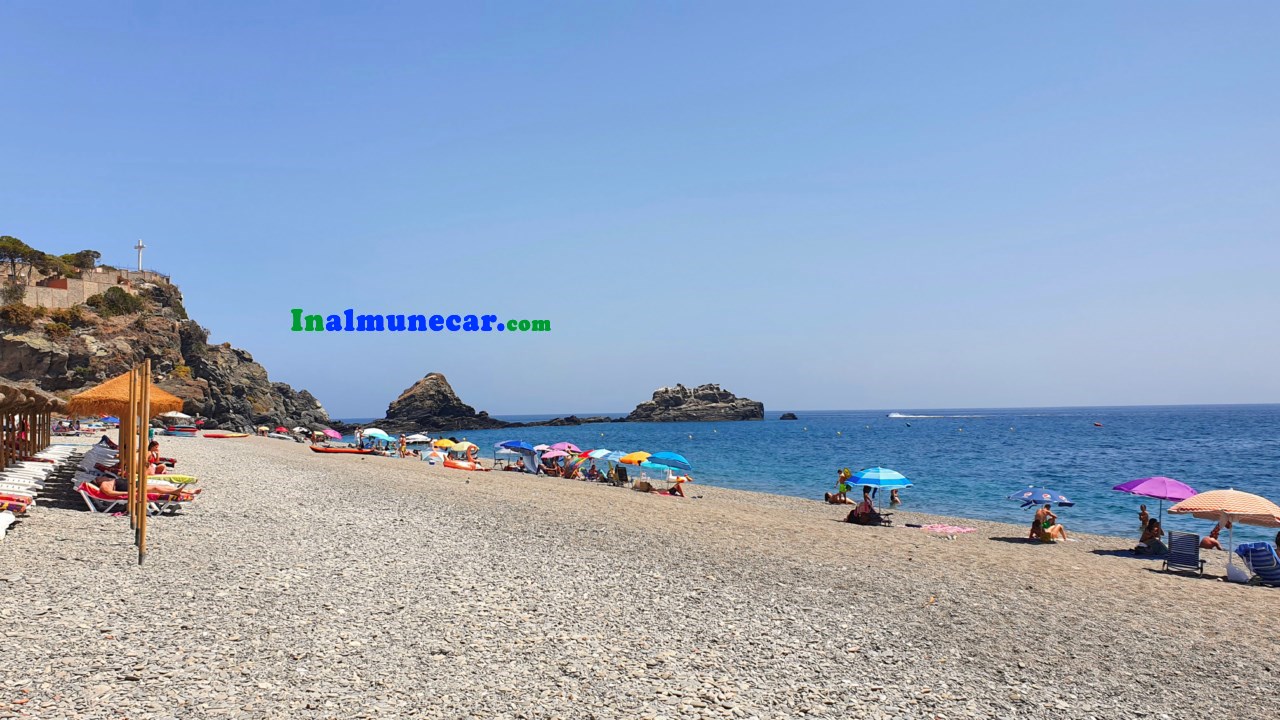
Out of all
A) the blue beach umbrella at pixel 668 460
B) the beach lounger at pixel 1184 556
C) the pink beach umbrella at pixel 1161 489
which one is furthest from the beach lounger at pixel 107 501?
the pink beach umbrella at pixel 1161 489

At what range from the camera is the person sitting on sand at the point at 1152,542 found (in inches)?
653

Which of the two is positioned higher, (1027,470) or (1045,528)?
(1045,528)

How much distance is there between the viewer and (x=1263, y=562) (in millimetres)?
13523

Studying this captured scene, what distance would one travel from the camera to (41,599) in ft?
27.4

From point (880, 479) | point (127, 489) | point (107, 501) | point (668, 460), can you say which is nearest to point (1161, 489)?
point (880, 479)

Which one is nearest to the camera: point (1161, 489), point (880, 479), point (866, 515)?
point (1161, 489)

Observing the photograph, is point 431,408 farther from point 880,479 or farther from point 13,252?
point 880,479

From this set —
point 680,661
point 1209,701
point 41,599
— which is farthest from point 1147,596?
point 41,599

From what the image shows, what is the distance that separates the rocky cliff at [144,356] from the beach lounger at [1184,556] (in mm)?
67606

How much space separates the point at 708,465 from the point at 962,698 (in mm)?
45374

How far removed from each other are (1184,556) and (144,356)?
259 feet

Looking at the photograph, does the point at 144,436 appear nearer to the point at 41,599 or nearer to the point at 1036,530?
the point at 41,599

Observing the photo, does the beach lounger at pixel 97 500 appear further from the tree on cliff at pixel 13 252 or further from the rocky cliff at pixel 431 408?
the rocky cliff at pixel 431 408

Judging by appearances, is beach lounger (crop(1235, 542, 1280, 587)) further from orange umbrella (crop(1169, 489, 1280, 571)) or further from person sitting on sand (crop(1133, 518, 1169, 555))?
person sitting on sand (crop(1133, 518, 1169, 555))
